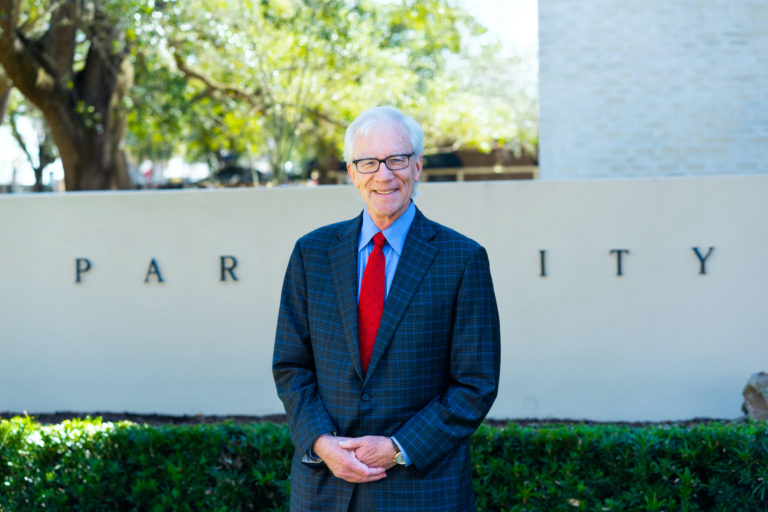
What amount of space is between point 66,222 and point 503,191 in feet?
11.7

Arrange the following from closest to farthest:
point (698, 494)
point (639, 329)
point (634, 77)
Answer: point (698, 494) < point (639, 329) < point (634, 77)

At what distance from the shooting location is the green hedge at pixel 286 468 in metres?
4.09

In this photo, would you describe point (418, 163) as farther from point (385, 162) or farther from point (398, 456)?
point (398, 456)

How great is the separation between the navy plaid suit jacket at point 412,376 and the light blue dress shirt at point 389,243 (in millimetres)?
36

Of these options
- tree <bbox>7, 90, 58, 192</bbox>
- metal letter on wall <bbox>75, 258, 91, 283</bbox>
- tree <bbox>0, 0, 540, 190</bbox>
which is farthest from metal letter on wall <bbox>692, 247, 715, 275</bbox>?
tree <bbox>7, 90, 58, 192</bbox>

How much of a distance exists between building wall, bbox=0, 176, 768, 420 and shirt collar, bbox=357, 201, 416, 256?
152 inches

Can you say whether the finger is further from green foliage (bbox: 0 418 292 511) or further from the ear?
green foliage (bbox: 0 418 292 511)

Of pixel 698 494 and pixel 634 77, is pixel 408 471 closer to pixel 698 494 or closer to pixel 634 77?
pixel 698 494

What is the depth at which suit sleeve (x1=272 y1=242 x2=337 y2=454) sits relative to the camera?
2656 mm

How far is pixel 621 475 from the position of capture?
13.7ft

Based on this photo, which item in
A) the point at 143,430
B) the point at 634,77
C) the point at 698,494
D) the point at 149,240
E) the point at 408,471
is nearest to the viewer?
the point at 408,471

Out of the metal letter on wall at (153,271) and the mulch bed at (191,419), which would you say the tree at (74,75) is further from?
the mulch bed at (191,419)

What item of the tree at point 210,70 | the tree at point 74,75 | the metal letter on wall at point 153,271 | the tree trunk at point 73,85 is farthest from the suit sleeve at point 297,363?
the tree trunk at point 73,85

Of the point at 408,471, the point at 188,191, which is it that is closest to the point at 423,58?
the point at 188,191
